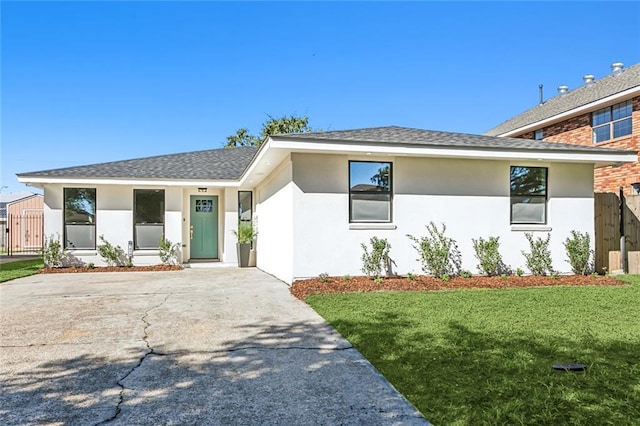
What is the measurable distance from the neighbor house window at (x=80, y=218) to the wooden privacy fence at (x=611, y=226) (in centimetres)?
1456

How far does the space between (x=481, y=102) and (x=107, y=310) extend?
929 inches

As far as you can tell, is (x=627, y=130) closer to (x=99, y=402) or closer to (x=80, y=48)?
(x=99, y=402)

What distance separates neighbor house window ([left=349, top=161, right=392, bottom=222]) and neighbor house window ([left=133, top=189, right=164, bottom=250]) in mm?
7147

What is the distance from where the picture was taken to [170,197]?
42.7ft

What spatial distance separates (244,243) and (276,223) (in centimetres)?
320

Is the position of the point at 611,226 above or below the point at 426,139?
below

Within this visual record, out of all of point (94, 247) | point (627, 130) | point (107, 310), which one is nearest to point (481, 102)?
point (627, 130)

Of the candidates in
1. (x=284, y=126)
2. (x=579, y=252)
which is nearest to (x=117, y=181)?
(x=579, y=252)

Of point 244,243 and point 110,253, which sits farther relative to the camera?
point 244,243

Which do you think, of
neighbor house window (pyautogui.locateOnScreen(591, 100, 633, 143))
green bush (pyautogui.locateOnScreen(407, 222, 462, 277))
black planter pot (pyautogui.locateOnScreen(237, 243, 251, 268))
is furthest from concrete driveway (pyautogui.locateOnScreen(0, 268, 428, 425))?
neighbor house window (pyautogui.locateOnScreen(591, 100, 633, 143))

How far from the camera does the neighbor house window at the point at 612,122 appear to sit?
49.7ft

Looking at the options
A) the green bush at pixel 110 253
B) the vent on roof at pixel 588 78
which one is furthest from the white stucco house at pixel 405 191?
the vent on roof at pixel 588 78

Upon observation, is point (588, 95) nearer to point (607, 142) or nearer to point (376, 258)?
point (607, 142)

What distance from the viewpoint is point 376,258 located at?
27.8 ft
